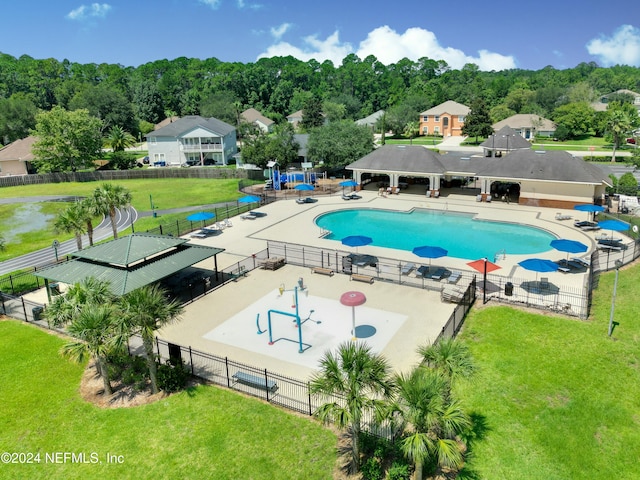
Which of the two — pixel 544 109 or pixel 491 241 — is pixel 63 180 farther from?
pixel 544 109

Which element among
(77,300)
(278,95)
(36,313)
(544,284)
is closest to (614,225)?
(544,284)

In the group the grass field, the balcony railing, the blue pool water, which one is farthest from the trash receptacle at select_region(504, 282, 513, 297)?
the balcony railing

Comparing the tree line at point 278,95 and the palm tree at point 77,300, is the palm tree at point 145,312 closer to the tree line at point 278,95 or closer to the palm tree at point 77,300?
the palm tree at point 77,300

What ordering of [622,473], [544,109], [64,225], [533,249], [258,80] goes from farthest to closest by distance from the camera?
1. [258,80]
2. [544,109]
3. [533,249]
4. [64,225]
5. [622,473]

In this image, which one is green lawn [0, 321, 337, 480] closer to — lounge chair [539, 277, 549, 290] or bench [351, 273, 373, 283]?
bench [351, 273, 373, 283]

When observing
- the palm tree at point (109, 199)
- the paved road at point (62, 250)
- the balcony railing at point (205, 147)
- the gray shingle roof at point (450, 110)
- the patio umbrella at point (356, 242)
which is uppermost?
the gray shingle roof at point (450, 110)

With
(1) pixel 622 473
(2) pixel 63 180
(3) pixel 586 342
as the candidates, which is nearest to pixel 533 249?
(3) pixel 586 342

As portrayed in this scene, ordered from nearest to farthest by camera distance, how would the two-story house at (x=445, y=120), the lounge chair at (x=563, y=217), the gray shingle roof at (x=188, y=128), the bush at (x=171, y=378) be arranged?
the bush at (x=171, y=378) → the lounge chair at (x=563, y=217) → the gray shingle roof at (x=188, y=128) → the two-story house at (x=445, y=120)

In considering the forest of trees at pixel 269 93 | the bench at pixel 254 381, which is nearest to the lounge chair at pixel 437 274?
the bench at pixel 254 381
